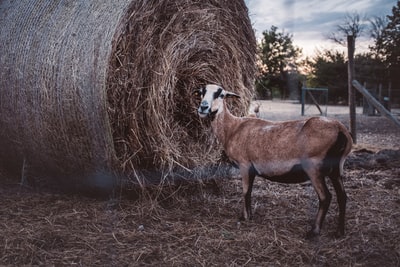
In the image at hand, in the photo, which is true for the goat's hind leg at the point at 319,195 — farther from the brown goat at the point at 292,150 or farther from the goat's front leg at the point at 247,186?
the goat's front leg at the point at 247,186

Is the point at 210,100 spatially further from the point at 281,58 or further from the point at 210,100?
the point at 281,58

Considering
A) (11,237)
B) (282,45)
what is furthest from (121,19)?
(11,237)

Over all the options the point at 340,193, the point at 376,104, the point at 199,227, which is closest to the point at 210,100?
the point at 199,227

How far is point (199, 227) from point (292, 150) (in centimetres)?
87

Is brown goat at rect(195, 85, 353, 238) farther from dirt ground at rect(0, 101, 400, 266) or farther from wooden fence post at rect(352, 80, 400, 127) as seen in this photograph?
wooden fence post at rect(352, 80, 400, 127)

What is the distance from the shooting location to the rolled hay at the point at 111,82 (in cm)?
314

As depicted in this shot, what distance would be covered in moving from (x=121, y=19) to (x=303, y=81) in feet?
4.57

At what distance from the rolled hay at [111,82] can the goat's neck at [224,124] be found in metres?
0.42

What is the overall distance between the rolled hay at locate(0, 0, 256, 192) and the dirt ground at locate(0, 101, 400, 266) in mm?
274

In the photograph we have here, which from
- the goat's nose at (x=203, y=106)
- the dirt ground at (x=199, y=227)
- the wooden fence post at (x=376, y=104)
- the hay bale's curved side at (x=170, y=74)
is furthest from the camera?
the wooden fence post at (x=376, y=104)

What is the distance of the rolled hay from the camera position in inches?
124

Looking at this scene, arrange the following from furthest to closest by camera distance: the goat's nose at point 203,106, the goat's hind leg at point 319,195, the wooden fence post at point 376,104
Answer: the wooden fence post at point 376,104 < the goat's nose at point 203,106 < the goat's hind leg at point 319,195

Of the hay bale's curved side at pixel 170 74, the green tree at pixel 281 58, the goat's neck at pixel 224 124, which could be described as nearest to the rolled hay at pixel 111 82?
the hay bale's curved side at pixel 170 74

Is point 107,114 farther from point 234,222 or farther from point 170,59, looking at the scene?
point 234,222
